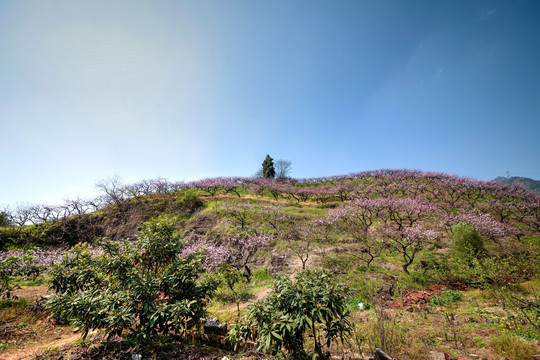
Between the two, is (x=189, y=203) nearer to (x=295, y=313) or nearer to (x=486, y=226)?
(x=295, y=313)

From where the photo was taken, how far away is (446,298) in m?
8.48

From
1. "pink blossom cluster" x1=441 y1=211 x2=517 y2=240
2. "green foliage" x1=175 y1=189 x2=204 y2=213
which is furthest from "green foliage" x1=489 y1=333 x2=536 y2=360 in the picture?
"green foliage" x1=175 y1=189 x2=204 y2=213

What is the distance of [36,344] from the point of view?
6.48 meters

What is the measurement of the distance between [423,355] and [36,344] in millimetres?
12380

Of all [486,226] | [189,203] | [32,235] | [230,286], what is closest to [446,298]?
[230,286]

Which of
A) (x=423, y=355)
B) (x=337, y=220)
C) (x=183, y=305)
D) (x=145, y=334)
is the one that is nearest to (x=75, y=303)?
(x=145, y=334)

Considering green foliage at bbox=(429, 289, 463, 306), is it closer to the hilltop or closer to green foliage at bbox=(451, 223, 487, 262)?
the hilltop

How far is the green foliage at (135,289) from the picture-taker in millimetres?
4629

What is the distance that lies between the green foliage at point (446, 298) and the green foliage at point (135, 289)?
384 inches

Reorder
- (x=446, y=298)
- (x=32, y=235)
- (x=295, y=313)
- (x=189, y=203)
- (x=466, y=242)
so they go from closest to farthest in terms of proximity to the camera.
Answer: (x=295, y=313) → (x=446, y=298) → (x=466, y=242) → (x=32, y=235) → (x=189, y=203)

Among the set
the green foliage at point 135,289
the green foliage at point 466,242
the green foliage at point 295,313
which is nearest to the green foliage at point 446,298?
the green foliage at point 466,242

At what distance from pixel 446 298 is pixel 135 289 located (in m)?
12.3

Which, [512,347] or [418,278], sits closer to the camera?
[512,347]

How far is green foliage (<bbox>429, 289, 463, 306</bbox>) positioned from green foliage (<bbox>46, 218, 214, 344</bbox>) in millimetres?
9758
